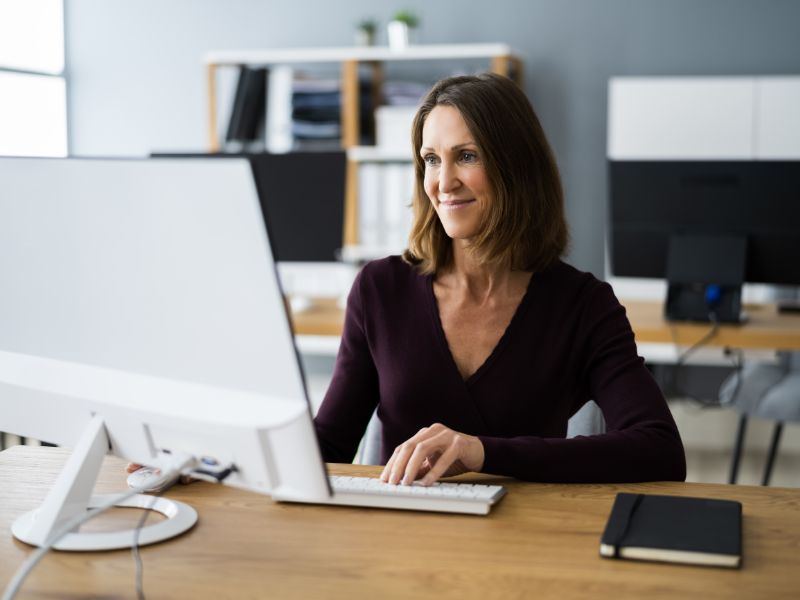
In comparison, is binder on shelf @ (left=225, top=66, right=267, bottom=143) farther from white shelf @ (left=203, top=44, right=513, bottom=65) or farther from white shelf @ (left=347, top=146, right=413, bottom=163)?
white shelf @ (left=347, top=146, right=413, bottom=163)

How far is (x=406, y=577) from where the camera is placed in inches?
40.7

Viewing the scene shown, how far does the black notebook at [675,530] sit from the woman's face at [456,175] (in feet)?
1.88

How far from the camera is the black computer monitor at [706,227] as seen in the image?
112 inches

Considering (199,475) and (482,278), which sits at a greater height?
(482,278)

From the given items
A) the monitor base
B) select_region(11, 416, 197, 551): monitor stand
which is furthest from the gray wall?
select_region(11, 416, 197, 551): monitor stand

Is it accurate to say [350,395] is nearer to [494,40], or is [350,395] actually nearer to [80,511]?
[80,511]

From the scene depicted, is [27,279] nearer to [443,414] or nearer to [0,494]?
[0,494]

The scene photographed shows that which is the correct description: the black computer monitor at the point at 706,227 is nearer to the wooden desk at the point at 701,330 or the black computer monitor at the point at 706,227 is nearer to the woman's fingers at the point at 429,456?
the wooden desk at the point at 701,330

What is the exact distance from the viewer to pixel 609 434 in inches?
56.0

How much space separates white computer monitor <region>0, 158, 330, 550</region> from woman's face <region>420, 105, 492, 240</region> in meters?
0.70

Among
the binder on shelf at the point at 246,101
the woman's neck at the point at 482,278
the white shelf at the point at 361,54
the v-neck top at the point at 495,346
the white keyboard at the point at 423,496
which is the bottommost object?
the white keyboard at the point at 423,496

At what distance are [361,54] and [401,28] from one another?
0.80ft

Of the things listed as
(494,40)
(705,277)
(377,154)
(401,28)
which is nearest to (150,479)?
(705,277)

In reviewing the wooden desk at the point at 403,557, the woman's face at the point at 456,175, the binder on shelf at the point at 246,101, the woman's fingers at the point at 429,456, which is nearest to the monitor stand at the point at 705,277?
the woman's face at the point at 456,175
